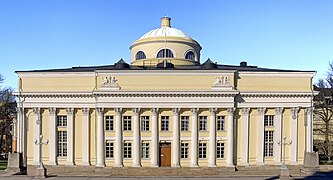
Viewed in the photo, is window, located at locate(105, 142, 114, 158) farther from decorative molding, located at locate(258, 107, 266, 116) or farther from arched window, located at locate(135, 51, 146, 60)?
decorative molding, located at locate(258, 107, 266, 116)

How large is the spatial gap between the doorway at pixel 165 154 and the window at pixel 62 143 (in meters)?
9.21

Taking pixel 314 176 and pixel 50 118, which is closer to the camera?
pixel 314 176

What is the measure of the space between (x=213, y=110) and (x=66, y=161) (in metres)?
14.7

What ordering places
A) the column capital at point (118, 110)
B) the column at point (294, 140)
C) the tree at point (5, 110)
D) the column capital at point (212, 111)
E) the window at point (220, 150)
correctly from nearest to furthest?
the column capital at point (118, 110), the column capital at point (212, 111), the window at point (220, 150), the column at point (294, 140), the tree at point (5, 110)

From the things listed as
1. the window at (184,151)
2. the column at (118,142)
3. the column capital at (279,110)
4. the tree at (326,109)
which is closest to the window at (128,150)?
the column at (118,142)

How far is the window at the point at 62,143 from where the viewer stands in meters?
33.9

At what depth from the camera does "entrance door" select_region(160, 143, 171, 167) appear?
1308 inches

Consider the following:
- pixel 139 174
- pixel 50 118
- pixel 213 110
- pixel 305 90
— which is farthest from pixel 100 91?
pixel 305 90

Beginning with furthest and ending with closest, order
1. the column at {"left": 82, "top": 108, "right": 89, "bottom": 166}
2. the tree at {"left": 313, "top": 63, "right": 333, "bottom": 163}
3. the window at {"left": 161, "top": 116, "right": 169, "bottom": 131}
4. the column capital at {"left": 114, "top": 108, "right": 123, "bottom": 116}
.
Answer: the tree at {"left": 313, "top": 63, "right": 333, "bottom": 163}
the column at {"left": 82, "top": 108, "right": 89, "bottom": 166}
the window at {"left": 161, "top": 116, "right": 169, "bottom": 131}
the column capital at {"left": 114, "top": 108, "right": 123, "bottom": 116}

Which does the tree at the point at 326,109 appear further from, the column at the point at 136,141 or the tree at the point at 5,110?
the tree at the point at 5,110

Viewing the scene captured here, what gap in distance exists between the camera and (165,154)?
109 ft

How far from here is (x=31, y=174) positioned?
3203 centimetres

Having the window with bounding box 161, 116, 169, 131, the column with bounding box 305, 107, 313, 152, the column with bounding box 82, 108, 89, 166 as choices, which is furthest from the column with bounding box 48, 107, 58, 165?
the column with bounding box 305, 107, 313, 152

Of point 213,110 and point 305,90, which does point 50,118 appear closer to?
point 213,110
